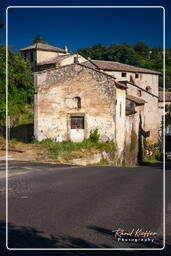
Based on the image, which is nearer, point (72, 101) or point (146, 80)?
point (72, 101)

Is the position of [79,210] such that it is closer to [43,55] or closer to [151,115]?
[151,115]

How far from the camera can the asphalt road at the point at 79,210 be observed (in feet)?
17.9

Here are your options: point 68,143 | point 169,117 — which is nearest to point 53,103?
point 68,143

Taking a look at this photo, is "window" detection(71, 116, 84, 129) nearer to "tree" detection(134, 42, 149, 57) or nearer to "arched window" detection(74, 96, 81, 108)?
"arched window" detection(74, 96, 81, 108)

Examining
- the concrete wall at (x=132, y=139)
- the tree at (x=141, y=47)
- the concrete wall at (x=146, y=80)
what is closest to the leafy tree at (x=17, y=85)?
the tree at (x=141, y=47)

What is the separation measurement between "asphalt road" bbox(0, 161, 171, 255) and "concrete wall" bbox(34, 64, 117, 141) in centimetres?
1204

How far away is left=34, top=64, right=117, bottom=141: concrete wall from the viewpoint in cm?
2303

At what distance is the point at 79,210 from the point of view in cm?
707

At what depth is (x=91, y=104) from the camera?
23266mm

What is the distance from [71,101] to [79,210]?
1671 cm

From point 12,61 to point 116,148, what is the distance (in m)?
9.08

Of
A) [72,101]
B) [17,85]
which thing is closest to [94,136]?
[72,101]

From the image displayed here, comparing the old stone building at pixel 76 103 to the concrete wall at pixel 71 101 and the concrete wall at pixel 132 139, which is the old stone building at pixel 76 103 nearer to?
the concrete wall at pixel 71 101
